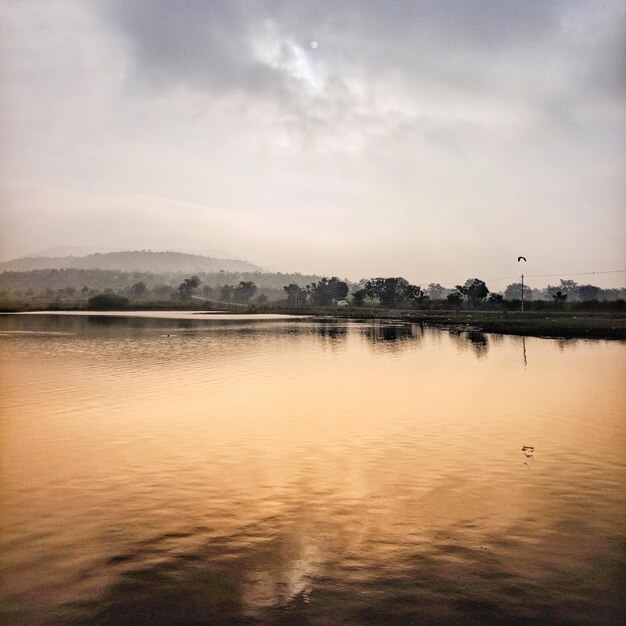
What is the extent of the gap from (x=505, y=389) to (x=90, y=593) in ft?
105

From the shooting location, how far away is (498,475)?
61.3ft

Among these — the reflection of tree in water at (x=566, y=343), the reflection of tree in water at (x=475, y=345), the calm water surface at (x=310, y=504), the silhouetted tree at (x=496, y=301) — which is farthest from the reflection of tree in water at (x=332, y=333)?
the silhouetted tree at (x=496, y=301)

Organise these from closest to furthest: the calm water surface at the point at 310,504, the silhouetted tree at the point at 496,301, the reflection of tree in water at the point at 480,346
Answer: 1. the calm water surface at the point at 310,504
2. the reflection of tree in water at the point at 480,346
3. the silhouetted tree at the point at 496,301

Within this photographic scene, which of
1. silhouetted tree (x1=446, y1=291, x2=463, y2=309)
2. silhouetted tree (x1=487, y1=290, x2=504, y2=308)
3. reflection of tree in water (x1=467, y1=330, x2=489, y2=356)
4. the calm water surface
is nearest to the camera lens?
the calm water surface

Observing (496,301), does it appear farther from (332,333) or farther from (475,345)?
(475,345)

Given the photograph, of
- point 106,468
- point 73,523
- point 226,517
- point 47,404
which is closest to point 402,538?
point 226,517

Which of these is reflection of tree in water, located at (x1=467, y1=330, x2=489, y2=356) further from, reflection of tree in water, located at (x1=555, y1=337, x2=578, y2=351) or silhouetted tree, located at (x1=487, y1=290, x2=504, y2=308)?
silhouetted tree, located at (x1=487, y1=290, x2=504, y2=308)

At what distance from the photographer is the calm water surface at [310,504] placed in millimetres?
10531

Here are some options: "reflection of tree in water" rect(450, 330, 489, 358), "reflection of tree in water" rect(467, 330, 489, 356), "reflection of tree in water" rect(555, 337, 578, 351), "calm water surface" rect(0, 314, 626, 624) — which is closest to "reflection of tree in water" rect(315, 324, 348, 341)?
"reflection of tree in water" rect(450, 330, 489, 358)

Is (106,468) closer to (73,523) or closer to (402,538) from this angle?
(73,523)

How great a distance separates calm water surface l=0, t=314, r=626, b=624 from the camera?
34.6ft

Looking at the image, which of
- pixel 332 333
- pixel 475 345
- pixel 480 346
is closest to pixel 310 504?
pixel 480 346

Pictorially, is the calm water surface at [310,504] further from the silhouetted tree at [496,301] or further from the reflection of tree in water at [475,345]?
the silhouetted tree at [496,301]

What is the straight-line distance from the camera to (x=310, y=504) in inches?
616
